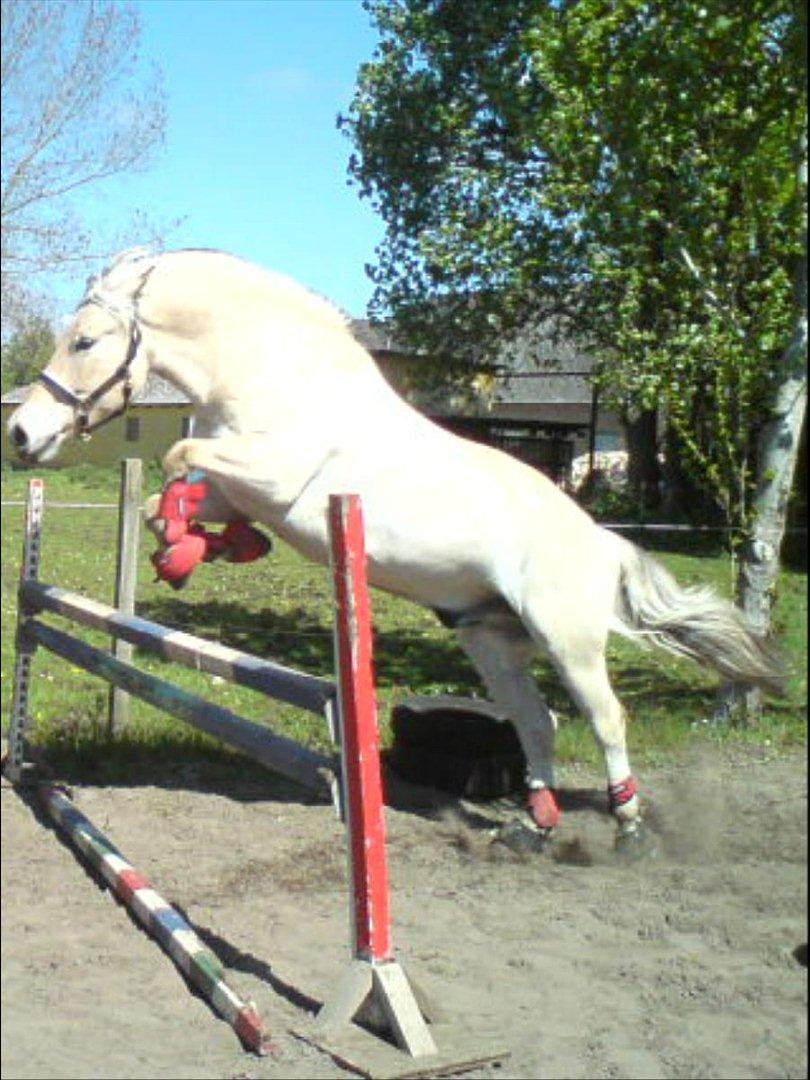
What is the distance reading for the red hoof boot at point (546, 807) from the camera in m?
1.74

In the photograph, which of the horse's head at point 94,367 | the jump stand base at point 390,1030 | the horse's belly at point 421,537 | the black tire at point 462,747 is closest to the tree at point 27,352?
the horse's head at point 94,367

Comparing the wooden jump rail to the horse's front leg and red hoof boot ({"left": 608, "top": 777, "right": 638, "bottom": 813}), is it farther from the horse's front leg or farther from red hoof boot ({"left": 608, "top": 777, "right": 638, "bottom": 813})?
red hoof boot ({"left": 608, "top": 777, "right": 638, "bottom": 813})

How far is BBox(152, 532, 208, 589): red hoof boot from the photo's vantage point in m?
1.62

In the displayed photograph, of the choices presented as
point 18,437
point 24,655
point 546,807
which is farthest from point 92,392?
point 24,655

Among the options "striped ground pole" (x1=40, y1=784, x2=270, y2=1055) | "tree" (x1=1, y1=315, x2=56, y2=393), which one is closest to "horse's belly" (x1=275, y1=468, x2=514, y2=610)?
"tree" (x1=1, y1=315, x2=56, y2=393)

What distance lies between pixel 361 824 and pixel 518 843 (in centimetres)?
25

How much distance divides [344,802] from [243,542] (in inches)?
18.1

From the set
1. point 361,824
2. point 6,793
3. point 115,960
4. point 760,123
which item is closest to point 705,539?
point 760,123

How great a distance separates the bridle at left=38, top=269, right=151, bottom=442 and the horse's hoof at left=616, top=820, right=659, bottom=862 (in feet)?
2.09

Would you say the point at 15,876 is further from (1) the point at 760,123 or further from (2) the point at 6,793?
(1) the point at 760,123

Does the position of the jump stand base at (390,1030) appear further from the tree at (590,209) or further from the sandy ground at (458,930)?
the tree at (590,209)

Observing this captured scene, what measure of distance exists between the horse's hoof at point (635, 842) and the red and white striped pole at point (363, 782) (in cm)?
39


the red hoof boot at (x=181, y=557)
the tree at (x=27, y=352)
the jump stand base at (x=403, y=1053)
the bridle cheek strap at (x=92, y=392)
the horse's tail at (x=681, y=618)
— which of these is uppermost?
the tree at (x=27, y=352)

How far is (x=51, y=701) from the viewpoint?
3404 millimetres
